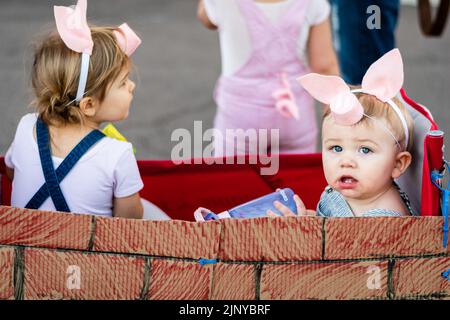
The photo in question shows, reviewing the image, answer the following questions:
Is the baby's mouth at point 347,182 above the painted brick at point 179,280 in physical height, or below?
above

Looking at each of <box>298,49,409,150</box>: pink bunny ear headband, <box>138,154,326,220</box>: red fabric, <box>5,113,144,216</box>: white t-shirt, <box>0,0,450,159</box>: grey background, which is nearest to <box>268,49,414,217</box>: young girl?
<box>298,49,409,150</box>: pink bunny ear headband

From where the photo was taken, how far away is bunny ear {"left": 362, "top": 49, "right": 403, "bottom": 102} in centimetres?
202

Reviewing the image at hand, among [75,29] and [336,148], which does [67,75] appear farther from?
[336,148]

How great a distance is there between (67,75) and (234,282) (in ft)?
2.61

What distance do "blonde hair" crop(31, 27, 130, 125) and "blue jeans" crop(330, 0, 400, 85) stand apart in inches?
59.6

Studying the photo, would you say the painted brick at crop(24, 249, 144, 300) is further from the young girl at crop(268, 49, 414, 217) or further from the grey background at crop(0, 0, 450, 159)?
the grey background at crop(0, 0, 450, 159)

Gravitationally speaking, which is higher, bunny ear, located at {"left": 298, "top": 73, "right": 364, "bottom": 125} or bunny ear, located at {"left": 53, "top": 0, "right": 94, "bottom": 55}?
bunny ear, located at {"left": 53, "top": 0, "right": 94, "bottom": 55}

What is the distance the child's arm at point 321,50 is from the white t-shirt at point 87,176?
3.65 ft

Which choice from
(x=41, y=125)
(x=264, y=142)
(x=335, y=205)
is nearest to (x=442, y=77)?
(x=264, y=142)

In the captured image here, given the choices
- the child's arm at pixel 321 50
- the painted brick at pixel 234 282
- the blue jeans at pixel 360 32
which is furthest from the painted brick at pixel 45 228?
the blue jeans at pixel 360 32

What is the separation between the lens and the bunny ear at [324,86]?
2.02m

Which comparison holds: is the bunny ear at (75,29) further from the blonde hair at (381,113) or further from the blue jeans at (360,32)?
the blue jeans at (360,32)

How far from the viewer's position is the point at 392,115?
2119mm
